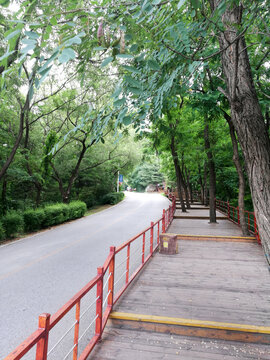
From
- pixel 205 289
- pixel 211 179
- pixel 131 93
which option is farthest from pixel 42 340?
pixel 211 179

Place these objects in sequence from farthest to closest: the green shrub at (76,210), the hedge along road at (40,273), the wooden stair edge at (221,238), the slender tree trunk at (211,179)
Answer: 1. the green shrub at (76,210)
2. the slender tree trunk at (211,179)
3. the wooden stair edge at (221,238)
4. the hedge along road at (40,273)

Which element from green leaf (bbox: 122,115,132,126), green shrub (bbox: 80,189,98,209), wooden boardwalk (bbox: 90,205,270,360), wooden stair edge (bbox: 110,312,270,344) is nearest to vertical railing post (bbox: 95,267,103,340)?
wooden boardwalk (bbox: 90,205,270,360)

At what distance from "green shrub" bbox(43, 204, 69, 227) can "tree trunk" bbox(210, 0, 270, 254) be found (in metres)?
13.6

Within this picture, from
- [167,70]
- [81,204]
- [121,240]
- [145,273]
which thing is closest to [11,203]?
[81,204]

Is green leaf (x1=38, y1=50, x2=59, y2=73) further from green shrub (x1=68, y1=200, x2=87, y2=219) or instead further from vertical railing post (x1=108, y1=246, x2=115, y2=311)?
green shrub (x1=68, y1=200, x2=87, y2=219)

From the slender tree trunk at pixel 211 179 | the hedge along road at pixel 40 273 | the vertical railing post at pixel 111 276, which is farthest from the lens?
the slender tree trunk at pixel 211 179

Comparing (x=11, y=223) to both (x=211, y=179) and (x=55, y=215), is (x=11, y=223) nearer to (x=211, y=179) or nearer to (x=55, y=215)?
(x=55, y=215)

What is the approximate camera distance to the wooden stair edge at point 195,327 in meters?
3.21

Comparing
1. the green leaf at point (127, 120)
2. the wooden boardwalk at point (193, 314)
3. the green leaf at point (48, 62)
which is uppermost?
the green leaf at point (48, 62)

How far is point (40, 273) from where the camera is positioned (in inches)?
257

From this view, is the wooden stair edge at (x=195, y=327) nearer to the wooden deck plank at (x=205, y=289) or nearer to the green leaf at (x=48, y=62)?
the wooden deck plank at (x=205, y=289)

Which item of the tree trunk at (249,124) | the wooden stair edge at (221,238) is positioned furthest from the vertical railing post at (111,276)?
the wooden stair edge at (221,238)

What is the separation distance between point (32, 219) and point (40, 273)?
7179 millimetres

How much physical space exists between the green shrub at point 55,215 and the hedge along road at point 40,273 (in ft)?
8.05
